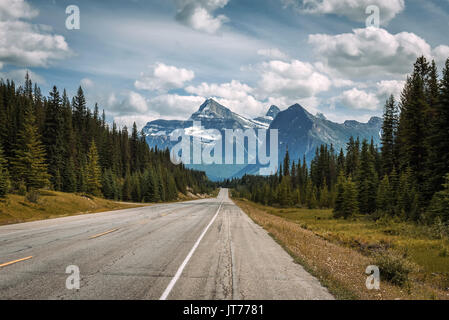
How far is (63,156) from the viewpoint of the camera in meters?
58.7

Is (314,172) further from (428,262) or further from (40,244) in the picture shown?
(40,244)

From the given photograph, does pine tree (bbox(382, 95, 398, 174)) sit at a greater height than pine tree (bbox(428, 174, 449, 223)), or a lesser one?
greater

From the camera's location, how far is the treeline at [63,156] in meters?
40.3

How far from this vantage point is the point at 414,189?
31.5m

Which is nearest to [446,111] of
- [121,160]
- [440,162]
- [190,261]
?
[440,162]

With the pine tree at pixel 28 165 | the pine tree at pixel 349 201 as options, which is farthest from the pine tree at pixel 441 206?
the pine tree at pixel 28 165

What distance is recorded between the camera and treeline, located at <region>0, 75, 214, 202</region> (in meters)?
40.3

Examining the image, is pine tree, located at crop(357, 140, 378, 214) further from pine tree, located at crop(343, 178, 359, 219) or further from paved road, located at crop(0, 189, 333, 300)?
paved road, located at crop(0, 189, 333, 300)

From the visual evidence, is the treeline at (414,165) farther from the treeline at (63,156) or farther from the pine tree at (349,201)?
the treeline at (63,156)

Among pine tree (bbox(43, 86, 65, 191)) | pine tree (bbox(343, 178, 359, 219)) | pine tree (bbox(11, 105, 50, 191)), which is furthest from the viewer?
pine tree (bbox(43, 86, 65, 191))

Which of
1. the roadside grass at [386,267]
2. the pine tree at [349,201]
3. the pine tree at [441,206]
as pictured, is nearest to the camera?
the roadside grass at [386,267]

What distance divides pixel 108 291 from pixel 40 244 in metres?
6.92

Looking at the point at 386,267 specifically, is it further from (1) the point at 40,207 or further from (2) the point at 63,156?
(2) the point at 63,156

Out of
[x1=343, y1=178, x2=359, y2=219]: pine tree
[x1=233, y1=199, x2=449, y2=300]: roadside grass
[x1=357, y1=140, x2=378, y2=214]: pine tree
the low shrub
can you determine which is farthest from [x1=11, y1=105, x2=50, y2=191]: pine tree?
[x1=357, y1=140, x2=378, y2=214]: pine tree
